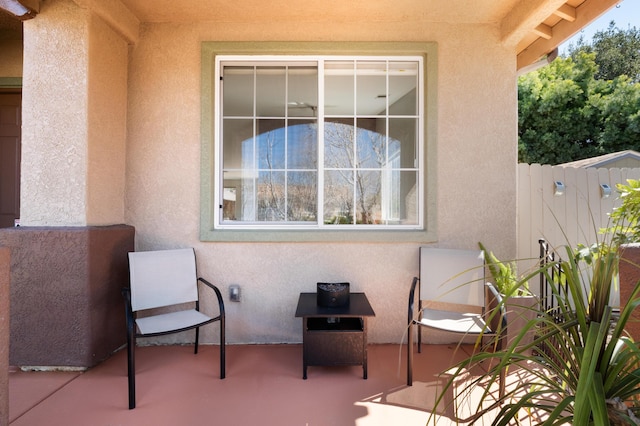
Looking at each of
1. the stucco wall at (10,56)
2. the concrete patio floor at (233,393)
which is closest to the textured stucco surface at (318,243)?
the concrete patio floor at (233,393)

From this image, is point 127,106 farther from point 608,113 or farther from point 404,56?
point 608,113

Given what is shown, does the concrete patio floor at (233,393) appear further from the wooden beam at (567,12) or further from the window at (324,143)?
the wooden beam at (567,12)

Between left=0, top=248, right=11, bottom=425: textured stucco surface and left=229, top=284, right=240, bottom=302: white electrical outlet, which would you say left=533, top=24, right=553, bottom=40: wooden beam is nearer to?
left=229, top=284, right=240, bottom=302: white electrical outlet

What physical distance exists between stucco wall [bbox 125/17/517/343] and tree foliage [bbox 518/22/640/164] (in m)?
13.3

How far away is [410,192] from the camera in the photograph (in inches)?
156

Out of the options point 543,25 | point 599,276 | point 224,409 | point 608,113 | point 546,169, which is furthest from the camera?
point 608,113

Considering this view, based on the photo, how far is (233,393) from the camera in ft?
9.21

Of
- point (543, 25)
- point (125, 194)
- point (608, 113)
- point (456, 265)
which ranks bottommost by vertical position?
point (456, 265)

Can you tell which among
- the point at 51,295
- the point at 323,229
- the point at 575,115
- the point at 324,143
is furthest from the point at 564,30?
the point at 575,115

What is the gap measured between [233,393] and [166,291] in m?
1.13

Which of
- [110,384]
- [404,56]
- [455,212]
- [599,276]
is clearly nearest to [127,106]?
[110,384]

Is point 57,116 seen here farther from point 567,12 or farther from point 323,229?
point 567,12

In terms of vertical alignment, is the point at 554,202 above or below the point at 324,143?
below

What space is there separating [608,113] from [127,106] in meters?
17.7
